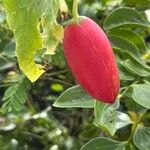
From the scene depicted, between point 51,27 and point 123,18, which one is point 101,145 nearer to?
point 123,18

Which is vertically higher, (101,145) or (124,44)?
(124,44)

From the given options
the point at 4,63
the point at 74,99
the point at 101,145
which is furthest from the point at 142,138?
the point at 4,63

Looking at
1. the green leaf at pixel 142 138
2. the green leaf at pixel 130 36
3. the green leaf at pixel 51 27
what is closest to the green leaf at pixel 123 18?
the green leaf at pixel 130 36

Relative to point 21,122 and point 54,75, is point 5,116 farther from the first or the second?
point 54,75

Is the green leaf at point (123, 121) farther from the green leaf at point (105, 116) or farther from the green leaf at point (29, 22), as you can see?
the green leaf at point (29, 22)

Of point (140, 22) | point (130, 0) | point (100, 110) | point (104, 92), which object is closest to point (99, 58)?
point (104, 92)

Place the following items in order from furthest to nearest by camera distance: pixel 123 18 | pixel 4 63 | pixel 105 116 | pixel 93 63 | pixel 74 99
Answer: pixel 4 63, pixel 123 18, pixel 74 99, pixel 105 116, pixel 93 63
